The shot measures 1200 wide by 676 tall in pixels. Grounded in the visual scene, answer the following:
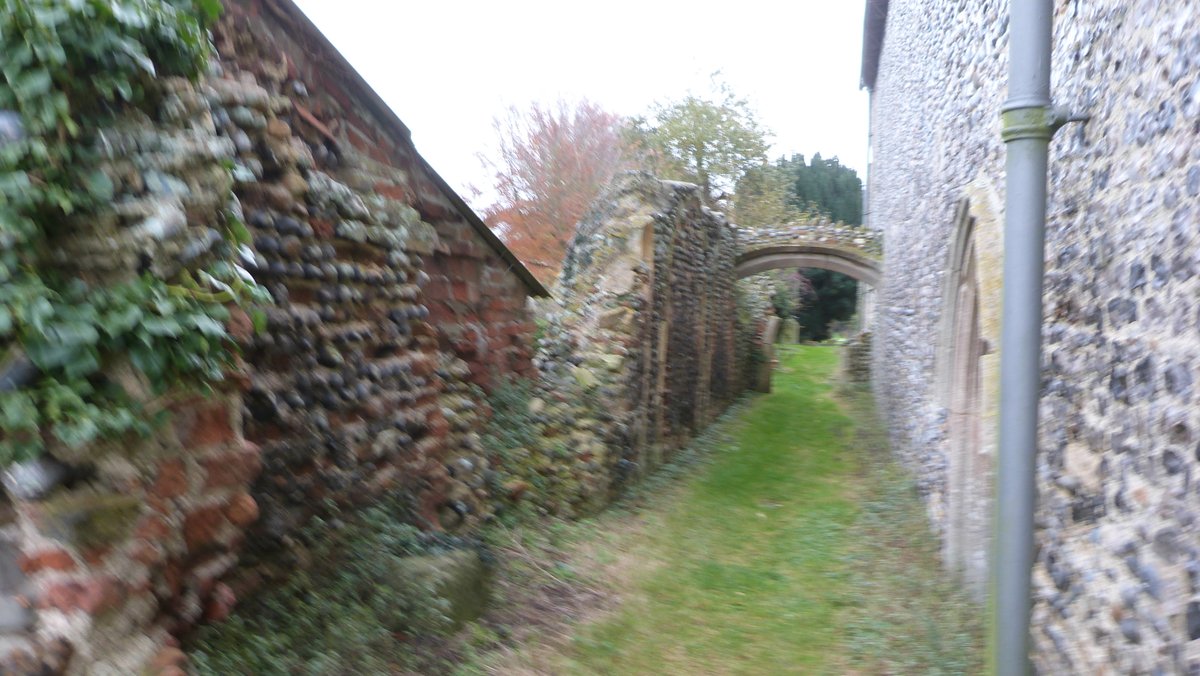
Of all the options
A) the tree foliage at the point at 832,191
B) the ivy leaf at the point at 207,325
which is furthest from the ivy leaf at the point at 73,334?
the tree foliage at the point at 832,191

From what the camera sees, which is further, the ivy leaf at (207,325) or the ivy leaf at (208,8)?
the ivy leaf at (208,8)

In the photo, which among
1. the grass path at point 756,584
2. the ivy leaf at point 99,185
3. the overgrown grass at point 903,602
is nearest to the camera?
the ivy leaf at point 99,185

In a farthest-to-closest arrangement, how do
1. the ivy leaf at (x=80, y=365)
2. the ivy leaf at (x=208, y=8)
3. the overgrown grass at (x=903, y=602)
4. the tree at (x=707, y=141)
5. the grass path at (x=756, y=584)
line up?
1. the tree at (x=707, y=141)
2. the grass path at (x=756, y=584)
3. the overgrown grass at (x=903, y=602)
4. the ivy leaf at (x=208, y=8)
5. the ivy leaf at (x=80, y=365)

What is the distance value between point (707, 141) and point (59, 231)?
23.2 m

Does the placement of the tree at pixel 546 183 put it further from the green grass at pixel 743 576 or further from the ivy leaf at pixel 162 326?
the ivy leaf at pixel 162 326

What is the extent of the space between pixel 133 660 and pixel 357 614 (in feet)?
4.57

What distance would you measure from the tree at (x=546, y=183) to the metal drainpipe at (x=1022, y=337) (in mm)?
16187

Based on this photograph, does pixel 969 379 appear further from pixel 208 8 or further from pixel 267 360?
pixel 208 8

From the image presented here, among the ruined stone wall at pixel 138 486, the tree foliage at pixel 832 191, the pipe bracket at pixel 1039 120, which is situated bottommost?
the ruined stone wall at pixel 138 486

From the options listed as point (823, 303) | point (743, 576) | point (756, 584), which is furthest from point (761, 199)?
point (756, 584)

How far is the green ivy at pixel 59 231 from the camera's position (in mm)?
1938

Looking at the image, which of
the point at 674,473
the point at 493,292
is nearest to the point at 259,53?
the point at 493,292

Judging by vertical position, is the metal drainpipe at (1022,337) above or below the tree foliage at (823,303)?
below

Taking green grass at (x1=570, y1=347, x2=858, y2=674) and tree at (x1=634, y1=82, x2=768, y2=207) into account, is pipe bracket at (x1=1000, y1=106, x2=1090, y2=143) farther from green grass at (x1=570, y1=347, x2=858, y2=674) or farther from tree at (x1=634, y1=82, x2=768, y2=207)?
tree at (x1=634, y1=82, x2=768, y2=207)
